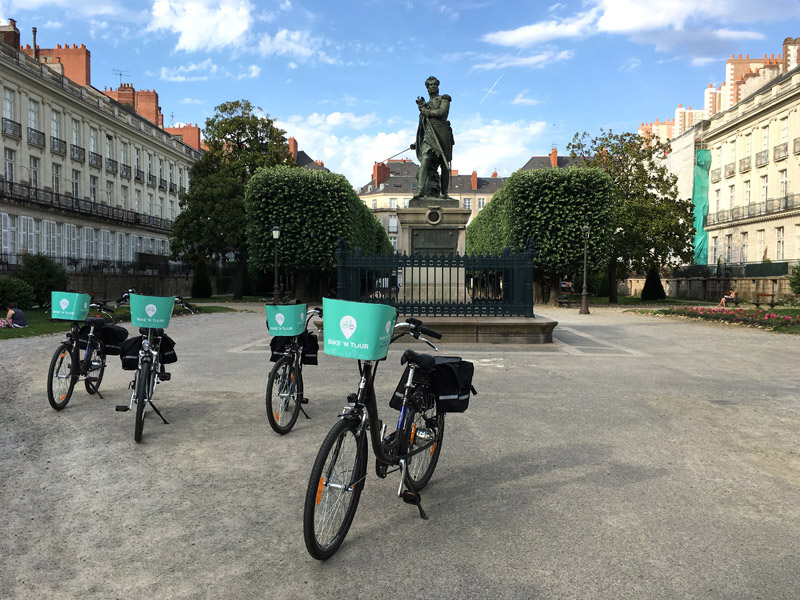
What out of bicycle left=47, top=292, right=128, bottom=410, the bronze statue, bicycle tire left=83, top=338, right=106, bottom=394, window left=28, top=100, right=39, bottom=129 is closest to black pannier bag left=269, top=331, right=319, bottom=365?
bicycle left=47, top=292, right=128, bottom=410

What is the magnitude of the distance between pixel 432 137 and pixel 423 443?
12.9m

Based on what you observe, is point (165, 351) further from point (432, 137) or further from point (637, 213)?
point (637, 213)

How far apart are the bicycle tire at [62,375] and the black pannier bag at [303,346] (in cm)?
229

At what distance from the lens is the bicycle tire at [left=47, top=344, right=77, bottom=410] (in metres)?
6.60

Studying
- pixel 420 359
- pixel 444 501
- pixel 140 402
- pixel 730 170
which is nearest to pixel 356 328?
pixel 420 359

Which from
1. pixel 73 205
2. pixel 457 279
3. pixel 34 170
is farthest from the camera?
pixel 73 205

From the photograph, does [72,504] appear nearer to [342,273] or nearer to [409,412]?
[409,412]

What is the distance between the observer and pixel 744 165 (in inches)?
1698

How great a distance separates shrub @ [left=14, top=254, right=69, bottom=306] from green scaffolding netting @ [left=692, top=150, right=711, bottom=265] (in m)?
44.1

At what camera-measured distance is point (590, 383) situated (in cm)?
852

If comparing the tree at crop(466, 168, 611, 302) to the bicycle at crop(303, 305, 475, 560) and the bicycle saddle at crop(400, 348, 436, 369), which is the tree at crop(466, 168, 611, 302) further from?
the bicycle saddle at crop(400, 348, 436, 369)

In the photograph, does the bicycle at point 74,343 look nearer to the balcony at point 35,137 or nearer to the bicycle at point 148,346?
the bicycle at point 148,346

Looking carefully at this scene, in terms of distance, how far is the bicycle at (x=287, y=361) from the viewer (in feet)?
18.9

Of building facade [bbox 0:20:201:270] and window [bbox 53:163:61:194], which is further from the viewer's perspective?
window [bbox 53:163:61:194]
